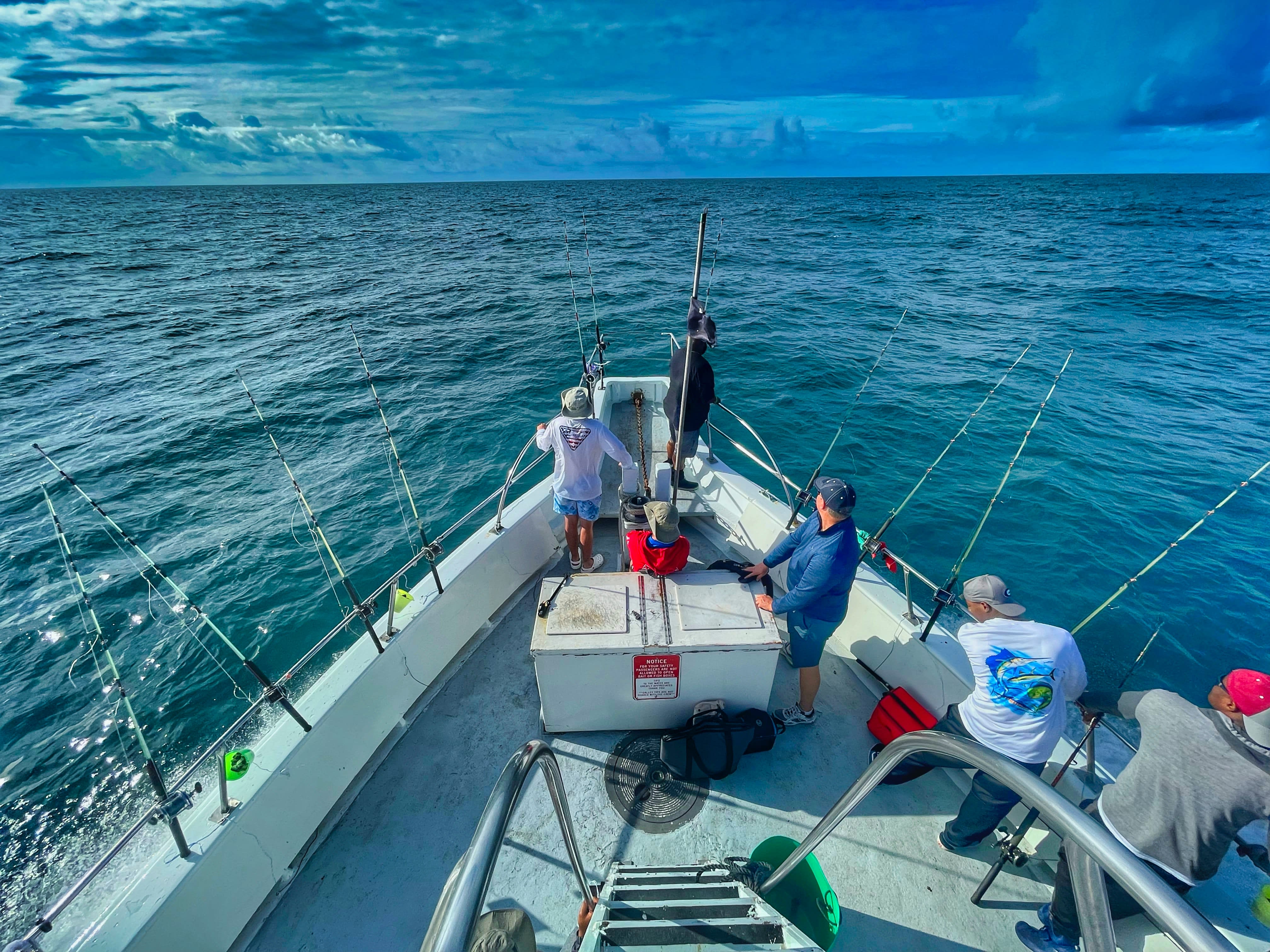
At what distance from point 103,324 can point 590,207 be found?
4549 cm

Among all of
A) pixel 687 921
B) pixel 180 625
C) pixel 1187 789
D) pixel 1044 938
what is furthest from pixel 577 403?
pixel 180 625

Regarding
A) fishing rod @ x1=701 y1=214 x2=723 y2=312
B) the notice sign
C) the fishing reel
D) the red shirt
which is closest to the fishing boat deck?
the notice sign

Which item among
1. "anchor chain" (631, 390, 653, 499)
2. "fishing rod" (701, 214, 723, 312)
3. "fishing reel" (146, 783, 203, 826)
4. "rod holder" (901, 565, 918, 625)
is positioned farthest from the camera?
"fishing rod" (701, 214, 723, 312)

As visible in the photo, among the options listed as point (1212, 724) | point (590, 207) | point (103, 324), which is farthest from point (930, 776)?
point (590, 207)

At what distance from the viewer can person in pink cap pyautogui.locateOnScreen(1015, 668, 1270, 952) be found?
1.70 m

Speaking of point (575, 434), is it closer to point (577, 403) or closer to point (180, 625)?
point (577, 403)

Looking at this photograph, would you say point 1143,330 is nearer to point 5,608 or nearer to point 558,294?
point 558,294

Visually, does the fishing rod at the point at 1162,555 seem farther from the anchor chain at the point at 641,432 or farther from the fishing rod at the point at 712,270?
the anchor chain at the point at 641,432

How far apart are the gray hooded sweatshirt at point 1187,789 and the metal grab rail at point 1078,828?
878 millimetres

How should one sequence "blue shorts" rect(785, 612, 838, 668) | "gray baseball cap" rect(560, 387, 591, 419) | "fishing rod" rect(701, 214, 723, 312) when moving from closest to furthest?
"blue shorts" rect(785, 612, 838, 668) < "gray baseball cap" rect(560, 387, 591, 419) < "fishing rod" rect(701, 214, 723, 312)

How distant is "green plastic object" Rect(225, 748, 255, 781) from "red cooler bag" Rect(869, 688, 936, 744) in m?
3.66

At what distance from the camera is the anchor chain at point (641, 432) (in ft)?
17.6

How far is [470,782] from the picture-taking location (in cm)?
326

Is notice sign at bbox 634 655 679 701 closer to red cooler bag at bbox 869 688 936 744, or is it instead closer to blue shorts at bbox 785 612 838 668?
blue shorts at bbox 785 612 838 668
